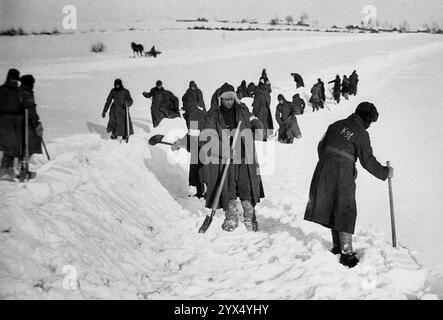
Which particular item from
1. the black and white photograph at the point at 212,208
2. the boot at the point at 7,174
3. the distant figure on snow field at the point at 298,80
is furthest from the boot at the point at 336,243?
the distant figure on snow field at the point at 298,80

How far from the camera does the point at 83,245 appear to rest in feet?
13.1

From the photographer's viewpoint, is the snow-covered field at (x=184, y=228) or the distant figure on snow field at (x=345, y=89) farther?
the distant figure on snow field at (x=345, y=89)

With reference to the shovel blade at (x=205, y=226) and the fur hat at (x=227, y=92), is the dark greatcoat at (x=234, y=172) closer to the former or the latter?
the fur hat at (x=227, y=92)

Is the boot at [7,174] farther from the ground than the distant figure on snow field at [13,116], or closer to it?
closer to it

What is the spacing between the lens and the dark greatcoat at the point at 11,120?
5500 mm

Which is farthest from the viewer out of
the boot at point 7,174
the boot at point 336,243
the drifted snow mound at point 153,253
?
the boot at point 7,174

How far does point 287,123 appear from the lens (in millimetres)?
11883

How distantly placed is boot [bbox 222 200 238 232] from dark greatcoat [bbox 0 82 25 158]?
8.81 feet

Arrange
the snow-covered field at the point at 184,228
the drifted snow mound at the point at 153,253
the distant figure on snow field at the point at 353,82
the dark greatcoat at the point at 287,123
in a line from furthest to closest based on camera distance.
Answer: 1. the distant figure on snow field at the point at 353,82
2. the dark greatcoat at the point at 287,123
3. the snow-covered field at the point at 184,228
4. the drifted snow mound at the point at 153,253

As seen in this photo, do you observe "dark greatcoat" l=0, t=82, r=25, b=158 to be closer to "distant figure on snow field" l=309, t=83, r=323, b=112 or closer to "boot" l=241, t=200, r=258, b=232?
"boot" l=241, t=200, r=258, b=232

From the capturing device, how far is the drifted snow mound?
345 centimetres

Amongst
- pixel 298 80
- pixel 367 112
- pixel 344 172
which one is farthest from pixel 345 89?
pixel 344 172

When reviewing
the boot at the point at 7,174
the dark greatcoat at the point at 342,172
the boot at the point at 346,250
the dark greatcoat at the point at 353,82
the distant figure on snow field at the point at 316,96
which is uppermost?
the dark greatcoat at the point at 353,82
